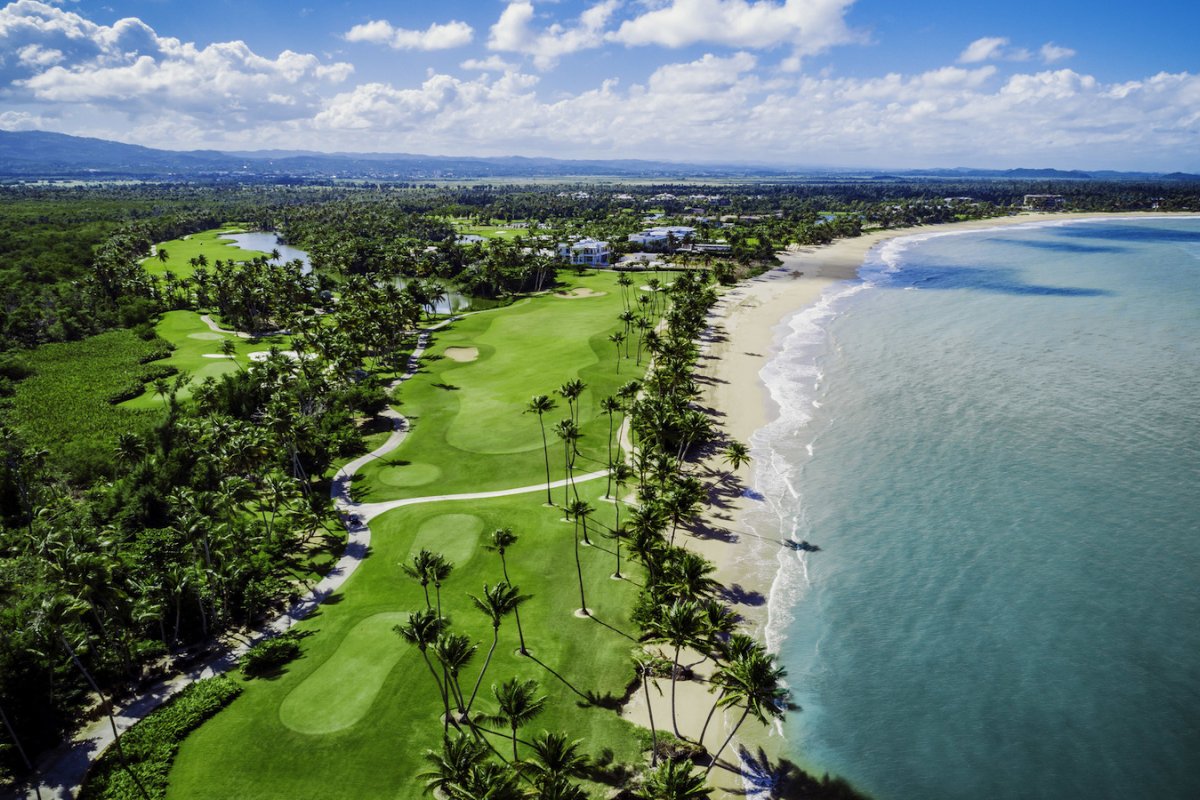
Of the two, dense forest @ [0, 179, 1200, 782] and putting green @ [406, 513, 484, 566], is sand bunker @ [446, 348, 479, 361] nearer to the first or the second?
dense forest @ [0, 179, 1200, 782]

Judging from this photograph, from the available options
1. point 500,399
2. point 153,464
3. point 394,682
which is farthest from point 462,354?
point 394,682

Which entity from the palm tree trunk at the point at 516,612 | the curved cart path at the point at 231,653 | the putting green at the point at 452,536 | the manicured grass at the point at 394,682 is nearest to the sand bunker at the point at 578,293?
the curved cart path at the point at 231,653

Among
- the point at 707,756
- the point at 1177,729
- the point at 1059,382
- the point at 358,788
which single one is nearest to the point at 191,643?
the point at 358,788

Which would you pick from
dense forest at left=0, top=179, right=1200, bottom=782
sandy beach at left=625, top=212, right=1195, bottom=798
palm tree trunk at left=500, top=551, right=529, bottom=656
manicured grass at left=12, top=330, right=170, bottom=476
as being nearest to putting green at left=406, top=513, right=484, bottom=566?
palm tree trunk at left=500, top=551, right=529, bottom=656

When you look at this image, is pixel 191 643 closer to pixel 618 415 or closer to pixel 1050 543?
pixel 618 415

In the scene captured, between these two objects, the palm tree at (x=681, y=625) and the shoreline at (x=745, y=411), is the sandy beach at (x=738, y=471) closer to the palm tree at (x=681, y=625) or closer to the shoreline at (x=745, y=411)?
the shoreline at (x=745, y=411)
